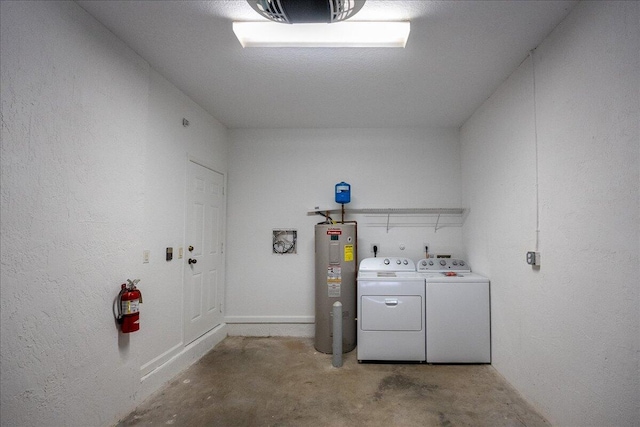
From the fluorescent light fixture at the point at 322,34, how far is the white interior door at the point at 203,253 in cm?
149

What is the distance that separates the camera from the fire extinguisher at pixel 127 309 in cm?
195

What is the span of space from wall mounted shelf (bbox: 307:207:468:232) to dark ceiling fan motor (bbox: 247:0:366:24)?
2258 millimetres

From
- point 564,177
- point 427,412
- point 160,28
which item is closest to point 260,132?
point 160,28

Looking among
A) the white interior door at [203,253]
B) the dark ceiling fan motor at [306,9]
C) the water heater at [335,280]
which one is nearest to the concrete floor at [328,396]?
the water heater at [335,280]

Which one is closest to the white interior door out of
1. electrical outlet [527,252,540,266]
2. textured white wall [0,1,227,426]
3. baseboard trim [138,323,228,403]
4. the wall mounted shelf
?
baseboard trim [138,323,228,403]

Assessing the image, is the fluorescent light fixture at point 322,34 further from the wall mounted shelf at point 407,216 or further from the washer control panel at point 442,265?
the washer control panel at point 442,265

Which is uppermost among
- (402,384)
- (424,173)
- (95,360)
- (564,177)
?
(424,173)

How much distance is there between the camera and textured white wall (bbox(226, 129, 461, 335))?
3639 mm

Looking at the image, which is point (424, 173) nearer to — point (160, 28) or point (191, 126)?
point (191, 126)

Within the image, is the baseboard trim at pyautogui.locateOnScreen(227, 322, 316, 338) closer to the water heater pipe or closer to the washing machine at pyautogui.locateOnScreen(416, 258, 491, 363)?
the water heater pipe

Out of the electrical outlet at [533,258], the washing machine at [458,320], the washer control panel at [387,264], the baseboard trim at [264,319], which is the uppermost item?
the electrical outlet at [533,258]

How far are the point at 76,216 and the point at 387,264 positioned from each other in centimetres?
287

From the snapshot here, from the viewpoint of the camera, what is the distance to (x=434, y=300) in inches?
111

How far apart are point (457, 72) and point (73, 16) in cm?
272
